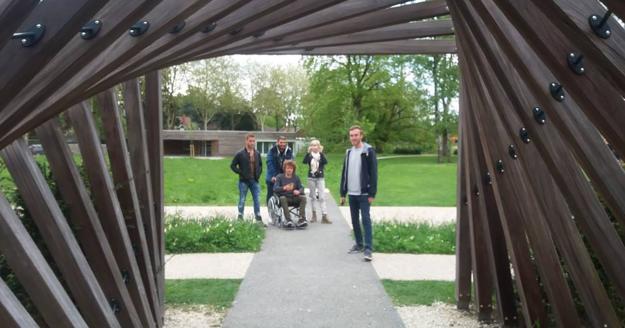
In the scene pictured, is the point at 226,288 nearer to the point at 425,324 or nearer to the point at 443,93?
the point at 425,324

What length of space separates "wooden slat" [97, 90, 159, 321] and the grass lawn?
30.8 feet

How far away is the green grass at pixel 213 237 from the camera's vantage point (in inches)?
336

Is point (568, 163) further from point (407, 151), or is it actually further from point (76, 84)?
point (407, 151)

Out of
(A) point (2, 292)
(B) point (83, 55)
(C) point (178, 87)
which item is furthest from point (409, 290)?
(C) point (178, 87)

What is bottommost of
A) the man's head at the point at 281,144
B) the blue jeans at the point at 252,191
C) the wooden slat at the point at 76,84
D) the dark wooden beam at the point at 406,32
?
the blue jeans at the point at 252,191

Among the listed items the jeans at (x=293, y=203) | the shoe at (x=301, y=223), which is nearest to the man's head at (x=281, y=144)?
the jeans at (x=293, y=203)

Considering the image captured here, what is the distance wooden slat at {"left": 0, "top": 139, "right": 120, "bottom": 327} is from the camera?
3.04 m

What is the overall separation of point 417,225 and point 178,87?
3789cm

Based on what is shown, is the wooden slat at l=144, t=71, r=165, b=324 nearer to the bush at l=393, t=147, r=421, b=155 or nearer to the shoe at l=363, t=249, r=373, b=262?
the shoe at l=363, t=249, r=373, b=262

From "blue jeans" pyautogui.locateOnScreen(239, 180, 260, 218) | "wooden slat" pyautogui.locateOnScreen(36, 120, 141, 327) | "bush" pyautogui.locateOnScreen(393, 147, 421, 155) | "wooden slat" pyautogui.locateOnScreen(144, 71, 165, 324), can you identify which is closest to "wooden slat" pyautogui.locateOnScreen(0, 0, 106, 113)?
"wooden slat" pyautogui.locateOnScreen(36, 120, 141, 327)

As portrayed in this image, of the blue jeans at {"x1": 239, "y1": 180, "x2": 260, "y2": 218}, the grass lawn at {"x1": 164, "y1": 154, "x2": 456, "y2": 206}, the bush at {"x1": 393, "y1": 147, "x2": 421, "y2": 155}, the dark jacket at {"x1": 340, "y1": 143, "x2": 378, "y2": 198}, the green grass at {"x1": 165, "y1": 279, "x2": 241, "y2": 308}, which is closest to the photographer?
the green grass at {"x1": 165, "y1": 279, "x2": 241, "y2": 308}

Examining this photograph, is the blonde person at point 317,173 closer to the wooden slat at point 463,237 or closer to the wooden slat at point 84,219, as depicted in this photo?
the wooden slat at point 463,237

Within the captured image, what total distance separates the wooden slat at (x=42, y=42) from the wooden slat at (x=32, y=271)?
1.19 m

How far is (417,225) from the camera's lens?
10.0 metres
